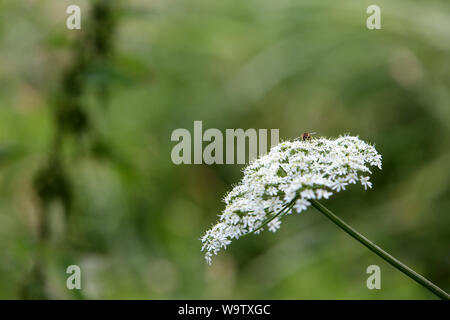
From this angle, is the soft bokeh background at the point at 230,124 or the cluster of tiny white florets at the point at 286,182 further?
the soft bokeh background at the point at 230,124

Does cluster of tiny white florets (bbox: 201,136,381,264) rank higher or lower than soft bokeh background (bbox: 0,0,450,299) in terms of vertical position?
lower

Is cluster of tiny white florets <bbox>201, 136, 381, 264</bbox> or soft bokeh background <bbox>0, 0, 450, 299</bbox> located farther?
soft bokeh background <bbox>0, 0, 450, 299</bbox>

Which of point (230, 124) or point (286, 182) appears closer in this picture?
point (286, 182)

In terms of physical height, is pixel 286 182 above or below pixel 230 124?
below

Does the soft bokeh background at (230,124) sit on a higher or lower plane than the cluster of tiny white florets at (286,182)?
higher
